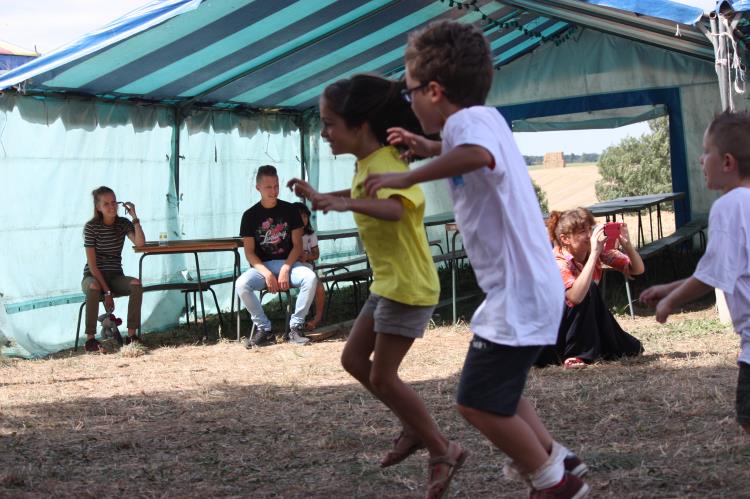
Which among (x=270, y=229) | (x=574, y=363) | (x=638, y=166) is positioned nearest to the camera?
(x=574, y=363)

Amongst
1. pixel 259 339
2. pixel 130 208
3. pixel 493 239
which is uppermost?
pixel 130 208

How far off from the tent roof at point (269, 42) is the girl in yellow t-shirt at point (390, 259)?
3.75 meters

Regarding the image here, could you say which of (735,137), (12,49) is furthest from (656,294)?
(12,49)

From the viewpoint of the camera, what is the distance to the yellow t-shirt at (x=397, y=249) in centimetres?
313

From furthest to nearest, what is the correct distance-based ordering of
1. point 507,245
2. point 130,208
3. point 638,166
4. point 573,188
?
point 573,188
point 638,166
point 130,208
point 507,245

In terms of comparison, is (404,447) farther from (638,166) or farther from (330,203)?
(638,166)

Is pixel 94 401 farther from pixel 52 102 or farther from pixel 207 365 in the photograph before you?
pixel 52 102

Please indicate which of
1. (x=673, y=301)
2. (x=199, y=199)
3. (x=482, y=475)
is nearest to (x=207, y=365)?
(x=199, y=199)

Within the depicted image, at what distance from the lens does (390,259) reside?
316cm

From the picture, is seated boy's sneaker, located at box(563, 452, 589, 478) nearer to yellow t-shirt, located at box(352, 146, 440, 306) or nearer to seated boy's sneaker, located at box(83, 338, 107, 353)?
yellow t-shirt, located at box(352, 146, 440, 306)

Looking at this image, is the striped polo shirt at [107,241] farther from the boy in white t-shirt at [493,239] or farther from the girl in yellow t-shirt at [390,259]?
the boy in white t-shirt at [493,239]

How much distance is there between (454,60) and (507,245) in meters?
0.49

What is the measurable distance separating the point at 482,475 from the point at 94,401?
2880mm

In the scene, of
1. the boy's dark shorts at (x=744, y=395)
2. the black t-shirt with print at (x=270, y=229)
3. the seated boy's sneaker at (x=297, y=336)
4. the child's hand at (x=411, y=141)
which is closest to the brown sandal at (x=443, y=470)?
the boy's dark shorts at (x=744, y=395)
